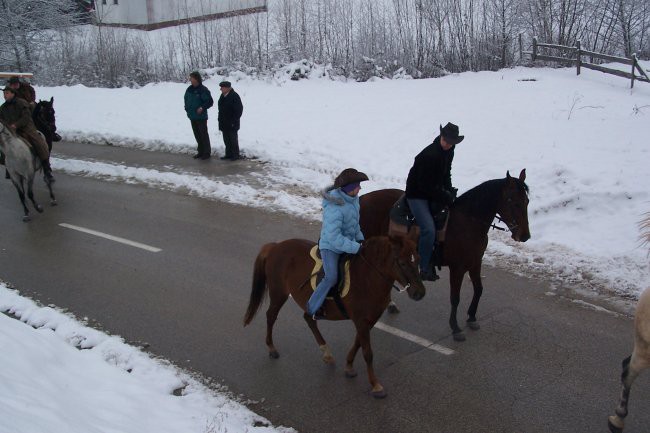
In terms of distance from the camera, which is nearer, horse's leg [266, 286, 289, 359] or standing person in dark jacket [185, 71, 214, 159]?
horse's leg [266, 286, 289, 359]

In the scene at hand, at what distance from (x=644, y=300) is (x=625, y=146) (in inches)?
346

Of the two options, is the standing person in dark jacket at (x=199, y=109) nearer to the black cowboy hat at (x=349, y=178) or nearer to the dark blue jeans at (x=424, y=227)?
the dark blue jeans at (x=424, y=227)

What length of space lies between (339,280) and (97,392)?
2518 mm

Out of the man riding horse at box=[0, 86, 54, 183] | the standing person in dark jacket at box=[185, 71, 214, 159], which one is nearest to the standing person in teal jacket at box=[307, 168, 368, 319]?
the man riding horse at box=[0, 86, 54, 183]

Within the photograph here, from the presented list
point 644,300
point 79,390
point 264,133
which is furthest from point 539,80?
point 79,390

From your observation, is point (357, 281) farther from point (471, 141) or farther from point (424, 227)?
point (471, 141)

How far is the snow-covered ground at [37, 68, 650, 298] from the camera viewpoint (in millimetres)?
9055

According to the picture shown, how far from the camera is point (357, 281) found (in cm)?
546

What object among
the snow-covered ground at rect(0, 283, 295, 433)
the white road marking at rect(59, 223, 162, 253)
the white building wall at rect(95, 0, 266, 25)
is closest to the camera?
the snow-covered ground at rect(0, 283, 295, 433)

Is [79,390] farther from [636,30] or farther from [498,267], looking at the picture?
[636,30]

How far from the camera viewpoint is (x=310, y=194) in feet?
40.4

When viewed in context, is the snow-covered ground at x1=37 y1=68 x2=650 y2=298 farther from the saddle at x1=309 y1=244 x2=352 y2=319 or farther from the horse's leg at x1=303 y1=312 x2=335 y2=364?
the saddle at x1=309 y1=244 x2=352 y2=319

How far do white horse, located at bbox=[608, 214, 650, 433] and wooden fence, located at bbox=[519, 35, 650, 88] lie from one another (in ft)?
51.7

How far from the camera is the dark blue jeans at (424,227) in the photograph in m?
6.61
